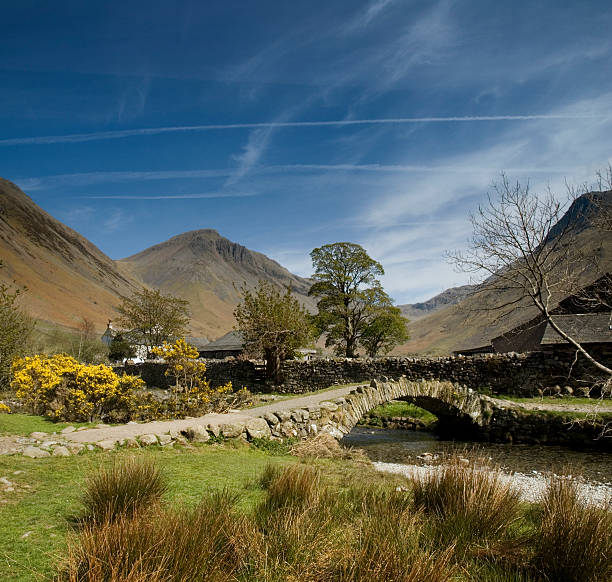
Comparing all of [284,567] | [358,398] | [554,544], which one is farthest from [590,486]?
[284,567]

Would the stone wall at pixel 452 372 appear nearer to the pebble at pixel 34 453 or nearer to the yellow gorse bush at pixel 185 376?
Result: the yellow gorse bush at pixel 185 376

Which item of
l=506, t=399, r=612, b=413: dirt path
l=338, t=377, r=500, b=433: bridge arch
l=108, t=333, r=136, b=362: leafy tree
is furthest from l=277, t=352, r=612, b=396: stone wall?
l=108, t=333, r=136, b=362: leafy tree

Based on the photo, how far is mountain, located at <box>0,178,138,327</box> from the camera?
108506mm

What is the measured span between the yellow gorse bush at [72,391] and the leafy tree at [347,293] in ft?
82.3

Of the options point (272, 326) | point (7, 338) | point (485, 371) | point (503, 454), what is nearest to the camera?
point (503, 454)

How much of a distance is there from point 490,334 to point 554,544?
37.9 meters

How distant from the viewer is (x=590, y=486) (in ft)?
31.2

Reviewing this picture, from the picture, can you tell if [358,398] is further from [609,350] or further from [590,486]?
[609,350]

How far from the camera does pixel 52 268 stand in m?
132

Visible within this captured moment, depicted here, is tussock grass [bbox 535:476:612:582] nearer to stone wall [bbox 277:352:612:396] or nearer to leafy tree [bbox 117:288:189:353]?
stone wall [bbox 277:352:612:396]

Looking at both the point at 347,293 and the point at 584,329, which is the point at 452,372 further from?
the point at 347,293

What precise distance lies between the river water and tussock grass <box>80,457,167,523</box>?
785cm

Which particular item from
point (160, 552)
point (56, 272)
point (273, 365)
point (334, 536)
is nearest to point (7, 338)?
point (273, 365)

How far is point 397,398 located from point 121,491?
11.6m
